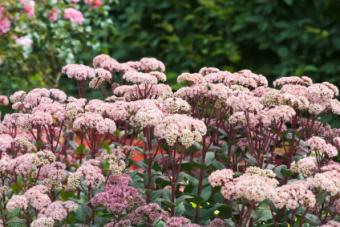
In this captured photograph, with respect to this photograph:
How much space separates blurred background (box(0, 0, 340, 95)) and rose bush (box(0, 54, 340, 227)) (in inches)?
126

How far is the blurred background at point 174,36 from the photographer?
22.1 ft

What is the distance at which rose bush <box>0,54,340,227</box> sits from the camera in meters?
2.73

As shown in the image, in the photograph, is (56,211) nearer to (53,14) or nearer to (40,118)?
(40,118)

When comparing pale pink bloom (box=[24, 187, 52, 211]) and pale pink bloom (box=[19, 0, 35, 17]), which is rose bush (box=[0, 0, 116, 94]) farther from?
pale pink bloom (box=[24, 187, 52, 211])

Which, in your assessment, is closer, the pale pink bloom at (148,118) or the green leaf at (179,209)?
the pale pink bloom at (148,118)

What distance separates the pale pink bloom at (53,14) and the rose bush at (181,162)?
316cm

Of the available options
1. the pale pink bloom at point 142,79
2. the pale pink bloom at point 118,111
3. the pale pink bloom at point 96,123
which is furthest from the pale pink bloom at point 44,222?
the pale pink bloom at point 142,79

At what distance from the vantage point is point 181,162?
10.5ft

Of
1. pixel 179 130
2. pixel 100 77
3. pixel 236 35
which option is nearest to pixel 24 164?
pixel 179 130

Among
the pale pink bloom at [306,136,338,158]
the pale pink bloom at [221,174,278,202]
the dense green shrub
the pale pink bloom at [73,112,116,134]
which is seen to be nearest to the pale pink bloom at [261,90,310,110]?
the pale pink bloom at [306,136,338,158]

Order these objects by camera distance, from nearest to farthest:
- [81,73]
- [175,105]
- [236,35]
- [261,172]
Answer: [261,172]
[175,105]
[81,73]
[236,35]

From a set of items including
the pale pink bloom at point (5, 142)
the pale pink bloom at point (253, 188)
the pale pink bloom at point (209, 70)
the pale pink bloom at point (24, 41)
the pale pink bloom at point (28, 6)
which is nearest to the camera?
the pale pink bloom at point (253, 188)

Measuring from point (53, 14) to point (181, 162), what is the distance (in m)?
3.91

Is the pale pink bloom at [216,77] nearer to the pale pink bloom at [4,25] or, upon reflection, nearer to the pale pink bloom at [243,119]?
the pale pink bloom at [243,119]
